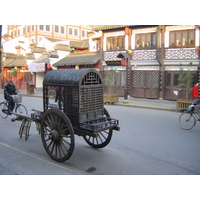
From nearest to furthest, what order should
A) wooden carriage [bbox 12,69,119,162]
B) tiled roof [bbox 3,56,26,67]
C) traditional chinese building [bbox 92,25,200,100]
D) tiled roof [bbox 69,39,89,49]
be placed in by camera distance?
wooden carriage [bbox 12,69,119,162], traditional chinese building [bbox 92,25,200,100], tiled roof [bbox 69,39,89,49], tiled roof [bbox 3,56,26,67]

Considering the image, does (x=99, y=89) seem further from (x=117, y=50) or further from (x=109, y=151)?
(x=117, y=50)

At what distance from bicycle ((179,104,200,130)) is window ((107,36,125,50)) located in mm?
13041

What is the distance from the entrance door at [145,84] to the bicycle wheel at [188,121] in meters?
10.2

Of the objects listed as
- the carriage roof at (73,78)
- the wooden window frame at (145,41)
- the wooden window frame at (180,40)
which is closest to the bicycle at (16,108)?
the carriage roof at (73,78)

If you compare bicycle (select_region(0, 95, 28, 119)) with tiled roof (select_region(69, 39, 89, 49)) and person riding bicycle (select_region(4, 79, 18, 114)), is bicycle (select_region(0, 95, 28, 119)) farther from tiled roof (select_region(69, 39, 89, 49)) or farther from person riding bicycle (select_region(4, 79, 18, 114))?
tiled roof (select_region(69, 39, 89, 49))

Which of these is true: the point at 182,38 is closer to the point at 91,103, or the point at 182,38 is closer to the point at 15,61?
the point at 91,103

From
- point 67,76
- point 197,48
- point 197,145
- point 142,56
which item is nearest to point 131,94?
point 142,56

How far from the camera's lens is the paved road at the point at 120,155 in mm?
4898

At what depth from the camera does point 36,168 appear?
16.1ft

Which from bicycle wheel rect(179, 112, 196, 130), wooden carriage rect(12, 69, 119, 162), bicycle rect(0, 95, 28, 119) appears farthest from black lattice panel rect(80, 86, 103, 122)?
bicycle rect(0, 95, 28, 119)

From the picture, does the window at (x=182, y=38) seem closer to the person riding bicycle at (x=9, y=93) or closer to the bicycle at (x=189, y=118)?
the bicycle at (x=189, y=118)

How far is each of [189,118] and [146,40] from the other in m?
11.9

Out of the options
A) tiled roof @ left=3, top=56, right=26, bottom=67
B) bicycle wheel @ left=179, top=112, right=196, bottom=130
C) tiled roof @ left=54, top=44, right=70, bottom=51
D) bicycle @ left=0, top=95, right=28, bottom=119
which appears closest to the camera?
bicycle wheel @ left=179, top=112, right=196, bottom=130

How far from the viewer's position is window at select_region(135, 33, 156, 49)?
62.9 feet
